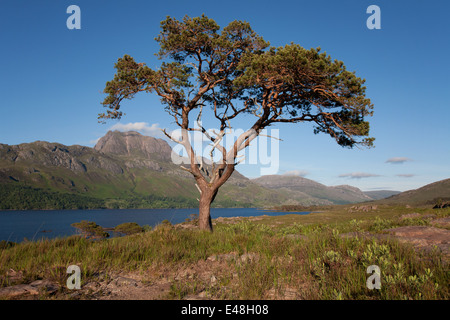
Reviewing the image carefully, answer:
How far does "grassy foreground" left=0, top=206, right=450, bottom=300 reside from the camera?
14.7 feet

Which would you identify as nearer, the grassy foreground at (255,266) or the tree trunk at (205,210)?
the grassy foreground at (255,266)

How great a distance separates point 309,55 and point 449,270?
42.8 feet

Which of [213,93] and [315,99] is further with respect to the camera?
[213,93]

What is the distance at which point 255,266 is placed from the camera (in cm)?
589

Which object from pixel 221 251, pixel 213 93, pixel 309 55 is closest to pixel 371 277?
pixel 221 251

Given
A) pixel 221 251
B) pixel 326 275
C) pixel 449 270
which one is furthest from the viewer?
pixel 221 251

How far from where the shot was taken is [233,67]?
19188mm

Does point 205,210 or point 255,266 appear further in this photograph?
point 205,210

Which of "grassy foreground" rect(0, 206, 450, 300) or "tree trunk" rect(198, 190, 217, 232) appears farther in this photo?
"tree trunk" rect(198, 190, 217, 232)

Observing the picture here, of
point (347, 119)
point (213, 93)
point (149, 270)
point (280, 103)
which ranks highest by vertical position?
point (213, 93)

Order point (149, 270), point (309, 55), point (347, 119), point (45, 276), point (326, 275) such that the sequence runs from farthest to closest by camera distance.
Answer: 1. point (347, 119)
2. point (309, 55)
3. point (149, 270)
4. point (45, 276)
5. point (326, 275)

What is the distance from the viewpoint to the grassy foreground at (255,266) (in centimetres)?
448
